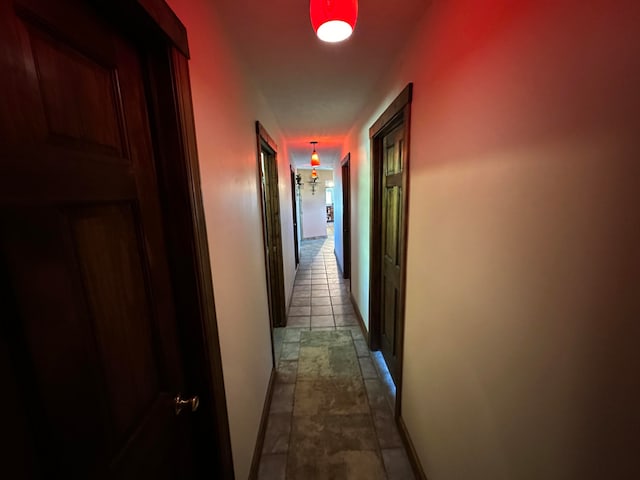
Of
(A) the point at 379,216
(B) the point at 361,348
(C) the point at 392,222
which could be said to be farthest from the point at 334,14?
(B) the point at 361,348

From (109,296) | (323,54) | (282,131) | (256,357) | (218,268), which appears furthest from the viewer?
(282,131)

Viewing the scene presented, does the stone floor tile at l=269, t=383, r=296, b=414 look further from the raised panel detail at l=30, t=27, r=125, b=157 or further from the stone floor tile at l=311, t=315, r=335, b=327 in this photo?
A: the raised panel detail at l=30, t=27, r=125, b=157

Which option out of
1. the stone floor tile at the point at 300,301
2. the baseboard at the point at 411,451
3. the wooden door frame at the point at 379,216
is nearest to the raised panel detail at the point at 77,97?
the wooden door frame at the point at 379,216

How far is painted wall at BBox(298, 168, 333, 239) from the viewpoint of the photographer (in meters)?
9.13

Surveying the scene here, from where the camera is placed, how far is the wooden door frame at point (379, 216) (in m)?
1.53

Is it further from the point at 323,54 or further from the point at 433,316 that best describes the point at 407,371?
the point at 323,54

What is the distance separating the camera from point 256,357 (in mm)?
1707

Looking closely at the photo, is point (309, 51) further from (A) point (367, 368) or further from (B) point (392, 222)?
(A) point (367, 368)

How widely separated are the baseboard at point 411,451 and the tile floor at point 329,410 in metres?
0.04

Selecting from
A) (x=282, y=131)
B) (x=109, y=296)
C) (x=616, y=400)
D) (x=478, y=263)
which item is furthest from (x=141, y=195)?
(x=282, y=131)

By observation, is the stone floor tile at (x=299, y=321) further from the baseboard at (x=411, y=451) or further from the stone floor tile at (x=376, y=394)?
the baseboard at (x=411, y=451)

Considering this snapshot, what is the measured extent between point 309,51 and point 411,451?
8.19 ft

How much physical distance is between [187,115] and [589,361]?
1.26 metres

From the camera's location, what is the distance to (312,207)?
933 cm
